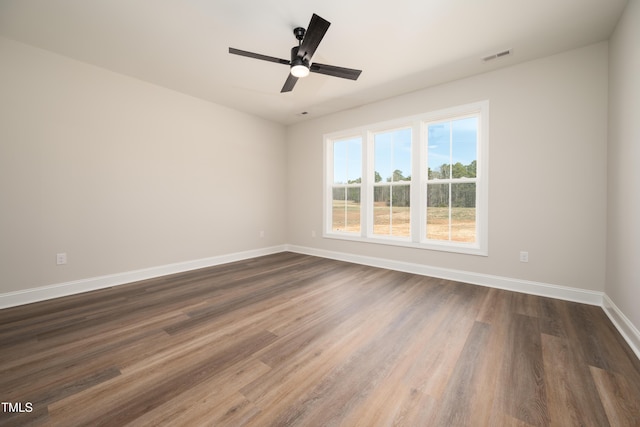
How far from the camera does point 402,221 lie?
4.23m

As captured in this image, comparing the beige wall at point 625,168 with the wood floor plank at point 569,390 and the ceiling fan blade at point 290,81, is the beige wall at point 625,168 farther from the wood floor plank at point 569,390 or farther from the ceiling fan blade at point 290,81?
the ceiling fan blade at point 290,81

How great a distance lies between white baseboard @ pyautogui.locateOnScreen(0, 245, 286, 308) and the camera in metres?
2.75

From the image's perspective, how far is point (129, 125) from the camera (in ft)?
11.5

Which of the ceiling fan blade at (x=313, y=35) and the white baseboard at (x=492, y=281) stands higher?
the ceiling fan blade at (x=313, y=35)

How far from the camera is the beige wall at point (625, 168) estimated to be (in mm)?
1985

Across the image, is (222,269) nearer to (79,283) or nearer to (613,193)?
(79,283)

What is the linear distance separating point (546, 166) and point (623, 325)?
1732mm

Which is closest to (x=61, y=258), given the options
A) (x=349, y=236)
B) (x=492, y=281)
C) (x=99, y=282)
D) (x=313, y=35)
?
(x=99, y=282)

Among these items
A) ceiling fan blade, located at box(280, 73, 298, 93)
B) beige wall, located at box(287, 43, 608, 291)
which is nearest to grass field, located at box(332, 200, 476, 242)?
beige wall, located at box(287, 43, 608, 291)

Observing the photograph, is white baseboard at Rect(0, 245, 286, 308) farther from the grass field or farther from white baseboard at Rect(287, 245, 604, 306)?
white baseboard at Rect(287, 245, 604, 306)

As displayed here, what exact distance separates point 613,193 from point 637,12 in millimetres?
1524

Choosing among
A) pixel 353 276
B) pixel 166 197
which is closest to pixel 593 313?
pixel 353 276

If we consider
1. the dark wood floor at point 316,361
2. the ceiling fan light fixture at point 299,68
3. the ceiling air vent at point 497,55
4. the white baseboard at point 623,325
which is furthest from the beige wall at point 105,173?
the white baseboard at point 623,325

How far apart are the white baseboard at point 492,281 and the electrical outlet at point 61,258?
3.99m
